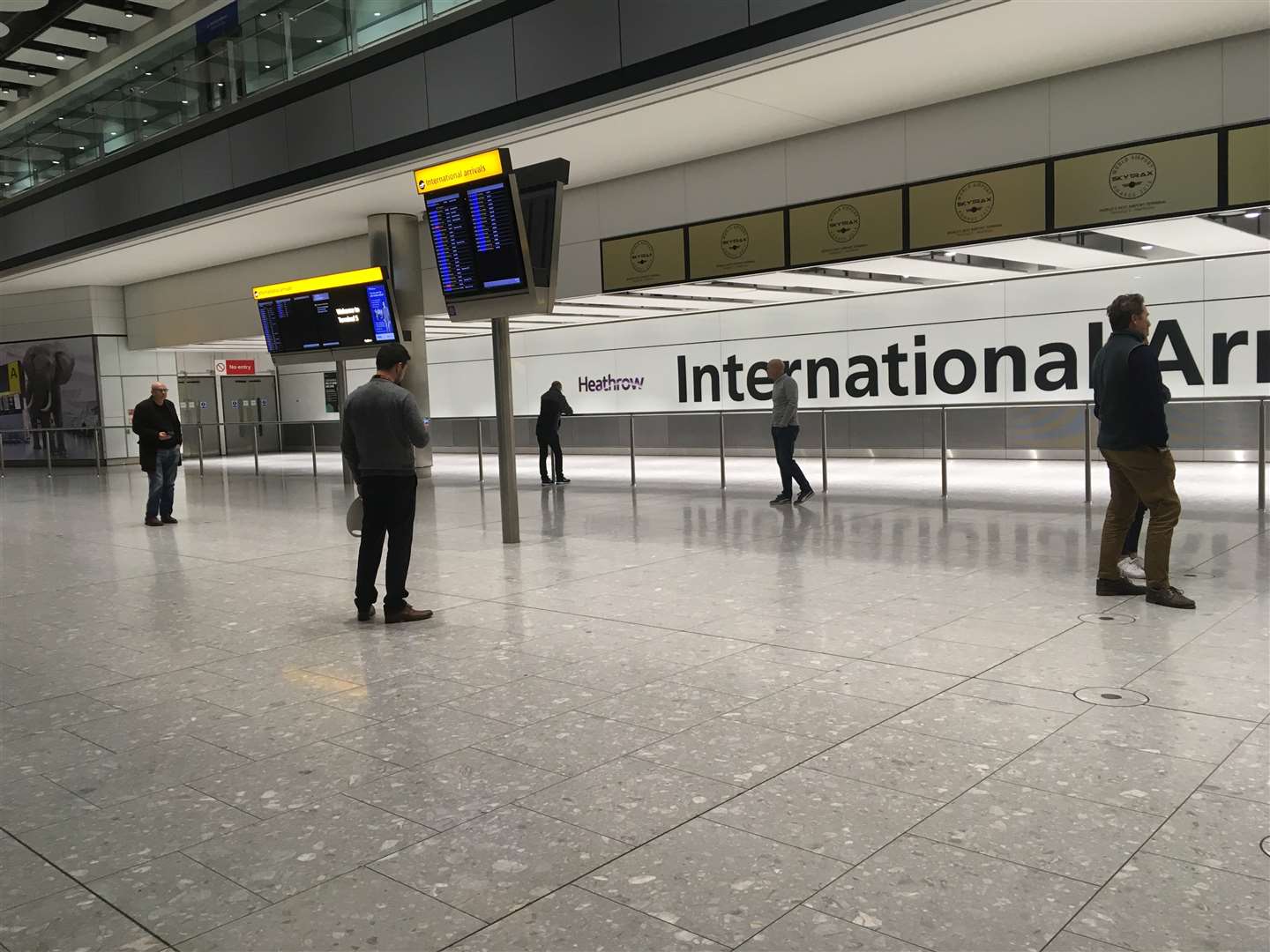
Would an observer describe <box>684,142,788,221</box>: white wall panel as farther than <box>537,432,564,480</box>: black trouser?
No

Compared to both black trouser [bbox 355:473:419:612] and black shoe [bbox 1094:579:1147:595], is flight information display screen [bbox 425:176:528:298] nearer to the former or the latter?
black trouser [bbox 355:473:419:612]

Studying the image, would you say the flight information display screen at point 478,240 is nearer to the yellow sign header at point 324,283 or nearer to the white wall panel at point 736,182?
the white wall panel at point 736,182

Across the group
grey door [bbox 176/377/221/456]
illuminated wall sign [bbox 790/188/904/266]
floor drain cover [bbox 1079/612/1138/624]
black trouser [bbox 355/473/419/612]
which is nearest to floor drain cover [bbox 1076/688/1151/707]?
floor drain cover [bbox 1079/612/1138/624]

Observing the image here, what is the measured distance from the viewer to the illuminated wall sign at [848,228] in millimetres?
11297

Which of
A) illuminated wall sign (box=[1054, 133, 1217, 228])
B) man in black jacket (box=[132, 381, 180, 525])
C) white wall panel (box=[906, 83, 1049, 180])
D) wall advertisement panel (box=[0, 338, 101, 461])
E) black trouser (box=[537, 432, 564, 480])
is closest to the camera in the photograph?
illuminated wall sign (box=[1054, 133, 1217, 228])

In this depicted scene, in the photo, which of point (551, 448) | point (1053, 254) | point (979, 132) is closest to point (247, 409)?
point (551, 448)

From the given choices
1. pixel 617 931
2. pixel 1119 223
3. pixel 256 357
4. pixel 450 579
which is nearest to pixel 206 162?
pixel 450 579

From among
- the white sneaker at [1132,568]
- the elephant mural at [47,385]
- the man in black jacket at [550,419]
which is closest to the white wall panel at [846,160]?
the white sneaker at [1132,568]

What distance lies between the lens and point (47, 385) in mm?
26672

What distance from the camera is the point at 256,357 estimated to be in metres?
35.0

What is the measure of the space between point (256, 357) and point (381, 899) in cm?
3482

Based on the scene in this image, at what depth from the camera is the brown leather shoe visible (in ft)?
22.2

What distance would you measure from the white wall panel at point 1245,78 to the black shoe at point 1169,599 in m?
4.90

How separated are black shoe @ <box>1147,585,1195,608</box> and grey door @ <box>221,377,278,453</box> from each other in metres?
32.1
